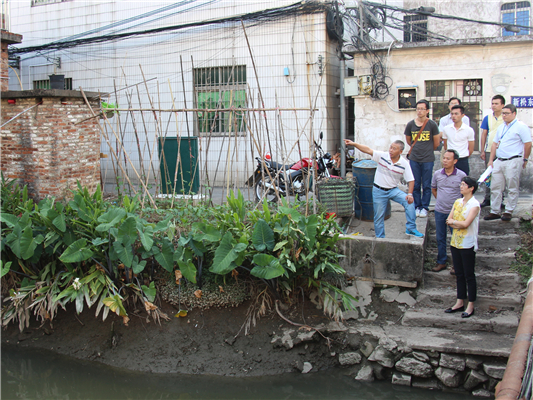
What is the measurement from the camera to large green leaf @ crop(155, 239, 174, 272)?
504 cm

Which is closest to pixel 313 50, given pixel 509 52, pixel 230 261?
pixel 509 52

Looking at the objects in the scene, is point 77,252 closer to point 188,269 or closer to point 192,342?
point 188,269

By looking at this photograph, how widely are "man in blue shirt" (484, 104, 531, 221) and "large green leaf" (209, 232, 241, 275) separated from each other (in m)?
3.58

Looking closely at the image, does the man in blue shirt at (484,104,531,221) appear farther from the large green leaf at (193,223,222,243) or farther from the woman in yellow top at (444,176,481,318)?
the large green leaf at (193,223,222,243)

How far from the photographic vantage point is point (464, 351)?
4328 mm

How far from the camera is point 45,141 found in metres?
6.59

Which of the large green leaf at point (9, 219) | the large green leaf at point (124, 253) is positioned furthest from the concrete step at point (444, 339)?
the large green leaf at point (9, 219)

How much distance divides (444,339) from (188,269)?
270 centimetres

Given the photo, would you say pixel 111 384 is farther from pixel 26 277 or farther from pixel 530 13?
pixel 530 13

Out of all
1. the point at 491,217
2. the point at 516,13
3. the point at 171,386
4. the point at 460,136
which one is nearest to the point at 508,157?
the point at 460,136

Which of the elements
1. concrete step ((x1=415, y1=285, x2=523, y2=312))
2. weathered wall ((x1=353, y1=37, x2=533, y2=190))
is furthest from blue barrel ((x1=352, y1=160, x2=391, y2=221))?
weathered wall ((x1=353, y1=37, x2=533, y2=190))

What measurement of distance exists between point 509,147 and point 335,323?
3.23m

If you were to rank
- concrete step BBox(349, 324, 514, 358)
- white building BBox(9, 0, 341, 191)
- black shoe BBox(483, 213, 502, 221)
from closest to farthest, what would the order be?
concrete step BBox(349, 324, 514, 358) → black shoe BBox(483, 213, 502, 221) → white building BBox(9, 0, 341, 191)

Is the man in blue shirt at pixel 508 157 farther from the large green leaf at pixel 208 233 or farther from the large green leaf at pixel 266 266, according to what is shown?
the large green leaf at pixel 208 233
